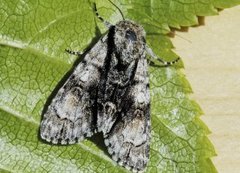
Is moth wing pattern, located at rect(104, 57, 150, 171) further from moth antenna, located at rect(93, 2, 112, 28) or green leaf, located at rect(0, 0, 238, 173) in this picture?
moth antenna, located at rect(93, 2, 112, 28)

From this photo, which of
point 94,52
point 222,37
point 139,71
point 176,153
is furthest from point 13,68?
point 222,37

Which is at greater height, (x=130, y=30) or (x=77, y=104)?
(x=130, y=30)

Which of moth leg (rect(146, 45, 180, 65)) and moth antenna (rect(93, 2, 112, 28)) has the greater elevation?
moth antenna (rect(93, 2, 112, 28))

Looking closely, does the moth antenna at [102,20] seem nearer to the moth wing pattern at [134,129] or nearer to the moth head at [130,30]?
the moth head at [130,30]

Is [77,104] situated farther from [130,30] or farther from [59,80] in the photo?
[130,30]

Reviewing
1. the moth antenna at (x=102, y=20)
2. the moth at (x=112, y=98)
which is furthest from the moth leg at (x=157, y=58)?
the moth antenna at (x=102, y=20)

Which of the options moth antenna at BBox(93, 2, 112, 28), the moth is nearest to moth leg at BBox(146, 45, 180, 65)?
the moth

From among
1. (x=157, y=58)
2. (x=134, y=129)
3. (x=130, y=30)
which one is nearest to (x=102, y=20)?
(x=130, y=30)
